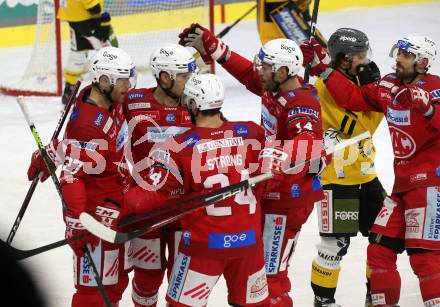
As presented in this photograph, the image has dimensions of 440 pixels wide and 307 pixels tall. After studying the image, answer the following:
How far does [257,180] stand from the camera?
10.0ft

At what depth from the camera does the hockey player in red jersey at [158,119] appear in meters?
3.69

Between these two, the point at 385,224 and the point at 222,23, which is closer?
the point at 385,224

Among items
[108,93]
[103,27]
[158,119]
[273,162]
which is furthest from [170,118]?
[103,27]

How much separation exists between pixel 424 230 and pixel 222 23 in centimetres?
787

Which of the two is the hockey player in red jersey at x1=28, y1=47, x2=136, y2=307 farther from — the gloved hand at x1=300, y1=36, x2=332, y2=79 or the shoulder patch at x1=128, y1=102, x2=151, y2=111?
the gloved hand at x1=300, y1=36, x2=332, y2=79

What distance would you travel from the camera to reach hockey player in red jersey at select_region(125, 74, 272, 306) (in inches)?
121

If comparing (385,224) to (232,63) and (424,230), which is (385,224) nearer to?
(424,230)

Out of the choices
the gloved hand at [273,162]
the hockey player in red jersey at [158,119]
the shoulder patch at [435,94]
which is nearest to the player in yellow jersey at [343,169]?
the shoulder patch at [435,94]

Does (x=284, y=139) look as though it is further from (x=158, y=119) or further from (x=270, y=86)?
(x=158, y=119)

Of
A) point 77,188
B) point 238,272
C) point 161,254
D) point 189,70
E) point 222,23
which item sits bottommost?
point 222,23

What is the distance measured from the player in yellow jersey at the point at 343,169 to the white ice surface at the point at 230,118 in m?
0.39

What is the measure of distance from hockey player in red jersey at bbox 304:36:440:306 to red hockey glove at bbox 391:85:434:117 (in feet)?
0.07

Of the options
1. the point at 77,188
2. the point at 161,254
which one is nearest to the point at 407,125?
the point at 161,254

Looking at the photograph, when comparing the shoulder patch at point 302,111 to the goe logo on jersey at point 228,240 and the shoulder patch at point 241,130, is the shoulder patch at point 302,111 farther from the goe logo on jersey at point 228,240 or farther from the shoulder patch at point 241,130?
the goe logo on jersey at point 228,240
